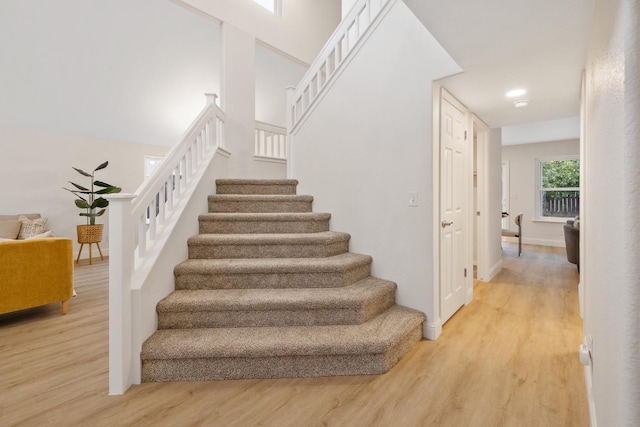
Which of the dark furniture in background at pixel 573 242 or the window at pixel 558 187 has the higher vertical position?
the window at pixel 558 187

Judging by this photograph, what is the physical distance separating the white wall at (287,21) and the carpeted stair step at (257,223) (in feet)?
9.16

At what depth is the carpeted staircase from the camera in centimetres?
195

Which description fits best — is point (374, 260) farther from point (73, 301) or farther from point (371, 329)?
point (73, 301)

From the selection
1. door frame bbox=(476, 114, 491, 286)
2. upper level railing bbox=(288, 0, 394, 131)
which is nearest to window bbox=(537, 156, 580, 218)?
door frame bbox=(476, 114, 491, 286)

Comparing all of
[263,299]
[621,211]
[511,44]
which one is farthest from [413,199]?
[621,211]

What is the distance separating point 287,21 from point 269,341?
508 centimetres

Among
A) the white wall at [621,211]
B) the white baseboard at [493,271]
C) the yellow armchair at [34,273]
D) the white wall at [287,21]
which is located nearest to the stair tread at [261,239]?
the yellow armchair at [34,273]

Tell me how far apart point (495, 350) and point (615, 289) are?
1714 mm

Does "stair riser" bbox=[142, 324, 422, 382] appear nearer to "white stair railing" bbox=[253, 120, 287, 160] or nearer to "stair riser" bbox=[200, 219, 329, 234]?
"stair riser" bbox=[200, 219, 329, 234]

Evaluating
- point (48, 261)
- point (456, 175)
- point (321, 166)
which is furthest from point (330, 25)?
point (48, 261)

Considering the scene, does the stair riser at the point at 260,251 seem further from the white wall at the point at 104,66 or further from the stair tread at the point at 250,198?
the white wall at the point at 104,66

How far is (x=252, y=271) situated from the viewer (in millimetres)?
2461

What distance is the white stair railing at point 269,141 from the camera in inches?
194

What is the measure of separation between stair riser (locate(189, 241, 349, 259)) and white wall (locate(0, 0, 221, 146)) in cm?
400
